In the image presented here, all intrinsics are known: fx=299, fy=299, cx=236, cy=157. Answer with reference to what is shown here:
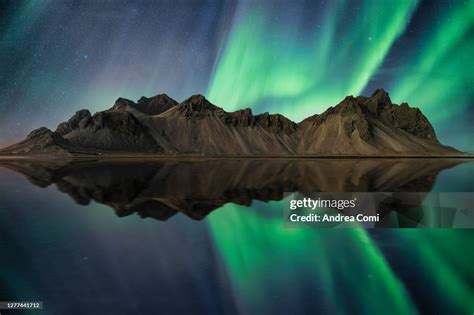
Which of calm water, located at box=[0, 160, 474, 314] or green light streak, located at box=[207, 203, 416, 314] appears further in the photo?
green light streak, located at box=[207, 203, 416, 314]

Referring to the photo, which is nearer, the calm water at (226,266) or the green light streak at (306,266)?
the calm water at (226,266)

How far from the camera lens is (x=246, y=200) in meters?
22.5

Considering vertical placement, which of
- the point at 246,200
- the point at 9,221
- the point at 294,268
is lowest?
the point at 294,268

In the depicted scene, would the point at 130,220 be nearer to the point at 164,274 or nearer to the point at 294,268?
the point at 164,274

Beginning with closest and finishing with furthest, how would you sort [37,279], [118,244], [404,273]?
1. [37,279]
2. [404,273]
3. [118,244]

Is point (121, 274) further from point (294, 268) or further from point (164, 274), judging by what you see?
point (294, 268)

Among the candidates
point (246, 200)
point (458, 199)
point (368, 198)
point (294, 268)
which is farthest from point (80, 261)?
point (458, 199)

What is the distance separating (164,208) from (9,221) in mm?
8261

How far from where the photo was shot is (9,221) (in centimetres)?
1619

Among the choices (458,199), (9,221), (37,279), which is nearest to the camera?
(37,279)

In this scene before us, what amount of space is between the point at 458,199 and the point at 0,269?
2574cm

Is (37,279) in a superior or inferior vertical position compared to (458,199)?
inferior

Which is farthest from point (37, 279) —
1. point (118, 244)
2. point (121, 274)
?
point (118, 244)

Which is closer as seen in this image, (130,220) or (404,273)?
(404,273)
